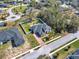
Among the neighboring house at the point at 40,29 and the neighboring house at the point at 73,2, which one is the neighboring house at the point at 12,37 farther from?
the neighboring house at the point at 73,2

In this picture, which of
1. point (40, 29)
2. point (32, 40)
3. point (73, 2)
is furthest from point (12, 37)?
point (73, 2)

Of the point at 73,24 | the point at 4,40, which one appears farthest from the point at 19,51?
the point at 73,24

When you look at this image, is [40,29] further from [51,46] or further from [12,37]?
[12,37]

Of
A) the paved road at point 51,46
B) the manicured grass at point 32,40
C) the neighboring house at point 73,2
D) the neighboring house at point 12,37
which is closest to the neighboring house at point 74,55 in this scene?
the paved road at point 51,46

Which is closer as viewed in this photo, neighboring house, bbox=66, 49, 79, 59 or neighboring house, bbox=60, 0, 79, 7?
neighboring house, bbox=66, 49, 79, 59

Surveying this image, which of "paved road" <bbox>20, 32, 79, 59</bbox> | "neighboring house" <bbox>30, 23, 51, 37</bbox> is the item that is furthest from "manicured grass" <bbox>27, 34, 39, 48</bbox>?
"paved road" <bbox>20, 32, 79, 59</bbox>

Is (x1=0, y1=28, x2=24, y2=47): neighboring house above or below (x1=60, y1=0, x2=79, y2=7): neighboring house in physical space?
below

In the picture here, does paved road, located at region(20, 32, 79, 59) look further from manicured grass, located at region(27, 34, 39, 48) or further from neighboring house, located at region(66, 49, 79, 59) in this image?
neighboring house, located at region(66, 49, 79, 59)

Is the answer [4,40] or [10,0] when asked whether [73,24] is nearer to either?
[4,40]
